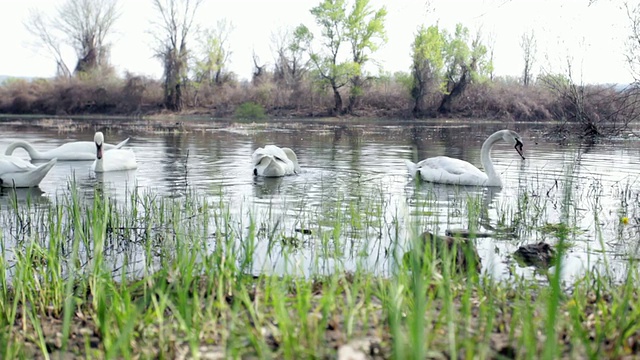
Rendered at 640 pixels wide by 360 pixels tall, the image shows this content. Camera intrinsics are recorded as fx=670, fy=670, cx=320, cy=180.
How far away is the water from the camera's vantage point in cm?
581

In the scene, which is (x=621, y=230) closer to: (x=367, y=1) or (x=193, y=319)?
(x=193, y=319)

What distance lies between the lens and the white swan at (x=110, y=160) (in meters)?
11.8

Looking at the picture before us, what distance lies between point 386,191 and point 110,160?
526 cm

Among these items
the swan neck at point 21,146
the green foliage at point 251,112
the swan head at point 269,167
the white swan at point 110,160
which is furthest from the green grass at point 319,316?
the green foliage at point 251,112

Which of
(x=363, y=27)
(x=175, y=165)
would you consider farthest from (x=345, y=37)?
(x=175, y=165)

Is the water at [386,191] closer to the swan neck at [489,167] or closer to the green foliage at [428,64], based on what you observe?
the swan neck at [489,167]

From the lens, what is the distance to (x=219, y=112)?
51.1 meters

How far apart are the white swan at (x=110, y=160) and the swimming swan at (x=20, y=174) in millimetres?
1792

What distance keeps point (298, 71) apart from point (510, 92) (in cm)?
1830

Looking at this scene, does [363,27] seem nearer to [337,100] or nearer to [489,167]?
[337,100]

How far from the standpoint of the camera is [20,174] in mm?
9891

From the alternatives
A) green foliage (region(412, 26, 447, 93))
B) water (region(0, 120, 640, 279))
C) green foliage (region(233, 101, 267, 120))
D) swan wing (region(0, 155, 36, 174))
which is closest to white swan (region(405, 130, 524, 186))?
water (region(0, 120, 640, 279))

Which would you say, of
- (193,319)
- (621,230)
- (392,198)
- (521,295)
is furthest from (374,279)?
(392,198)

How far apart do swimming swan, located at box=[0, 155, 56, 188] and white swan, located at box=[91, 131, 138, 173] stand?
179 cm
